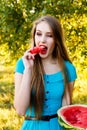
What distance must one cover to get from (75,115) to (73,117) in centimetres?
4

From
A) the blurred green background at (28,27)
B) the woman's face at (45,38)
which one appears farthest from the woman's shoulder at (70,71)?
the blurred green background at (28,27)

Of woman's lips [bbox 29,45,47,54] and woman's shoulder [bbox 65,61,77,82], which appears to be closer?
woman's lips [bbox 29,45,47,54]

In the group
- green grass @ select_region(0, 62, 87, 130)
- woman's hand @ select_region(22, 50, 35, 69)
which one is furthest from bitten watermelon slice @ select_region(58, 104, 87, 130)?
green grass @ select_region(0, 62, 87, 130)

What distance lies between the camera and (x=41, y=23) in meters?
3.05

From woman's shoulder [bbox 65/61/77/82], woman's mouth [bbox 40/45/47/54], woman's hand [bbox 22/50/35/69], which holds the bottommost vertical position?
woman's shoulder [bbox 65/61/77/82]

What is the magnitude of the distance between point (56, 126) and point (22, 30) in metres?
4.37

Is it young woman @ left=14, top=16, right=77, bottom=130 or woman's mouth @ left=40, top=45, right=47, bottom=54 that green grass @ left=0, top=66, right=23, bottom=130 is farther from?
woman's mouth @ left=40, top=45, right=47, bottom=54

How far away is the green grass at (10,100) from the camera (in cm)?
658

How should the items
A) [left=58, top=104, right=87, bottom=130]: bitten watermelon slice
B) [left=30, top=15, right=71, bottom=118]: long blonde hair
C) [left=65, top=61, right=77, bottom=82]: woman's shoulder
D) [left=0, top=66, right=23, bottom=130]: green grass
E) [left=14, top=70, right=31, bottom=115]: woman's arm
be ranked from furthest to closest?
[left=0, top=66, right=23, bottom=130]: green grass, [left=65, top=61, right=77, bottom=82]: woman's shoulder, [left=30, top=15, right=71, bottom=118]: long blonde hair, [left=14, top=70, right=31, bottom=115]: woman's arm, [left=58, top=104, right=87, bottom=130]: bitten watermelon slice

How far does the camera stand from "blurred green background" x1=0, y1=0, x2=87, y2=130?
21.4 feet

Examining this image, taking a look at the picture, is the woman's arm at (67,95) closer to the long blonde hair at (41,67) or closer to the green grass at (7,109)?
the long blonde hair at (41,67)

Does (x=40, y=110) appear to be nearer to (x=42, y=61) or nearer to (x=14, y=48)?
(x=42, y=61)

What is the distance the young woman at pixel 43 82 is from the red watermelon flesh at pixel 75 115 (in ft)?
0.35

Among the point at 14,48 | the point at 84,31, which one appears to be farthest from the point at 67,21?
the point at 14,48
